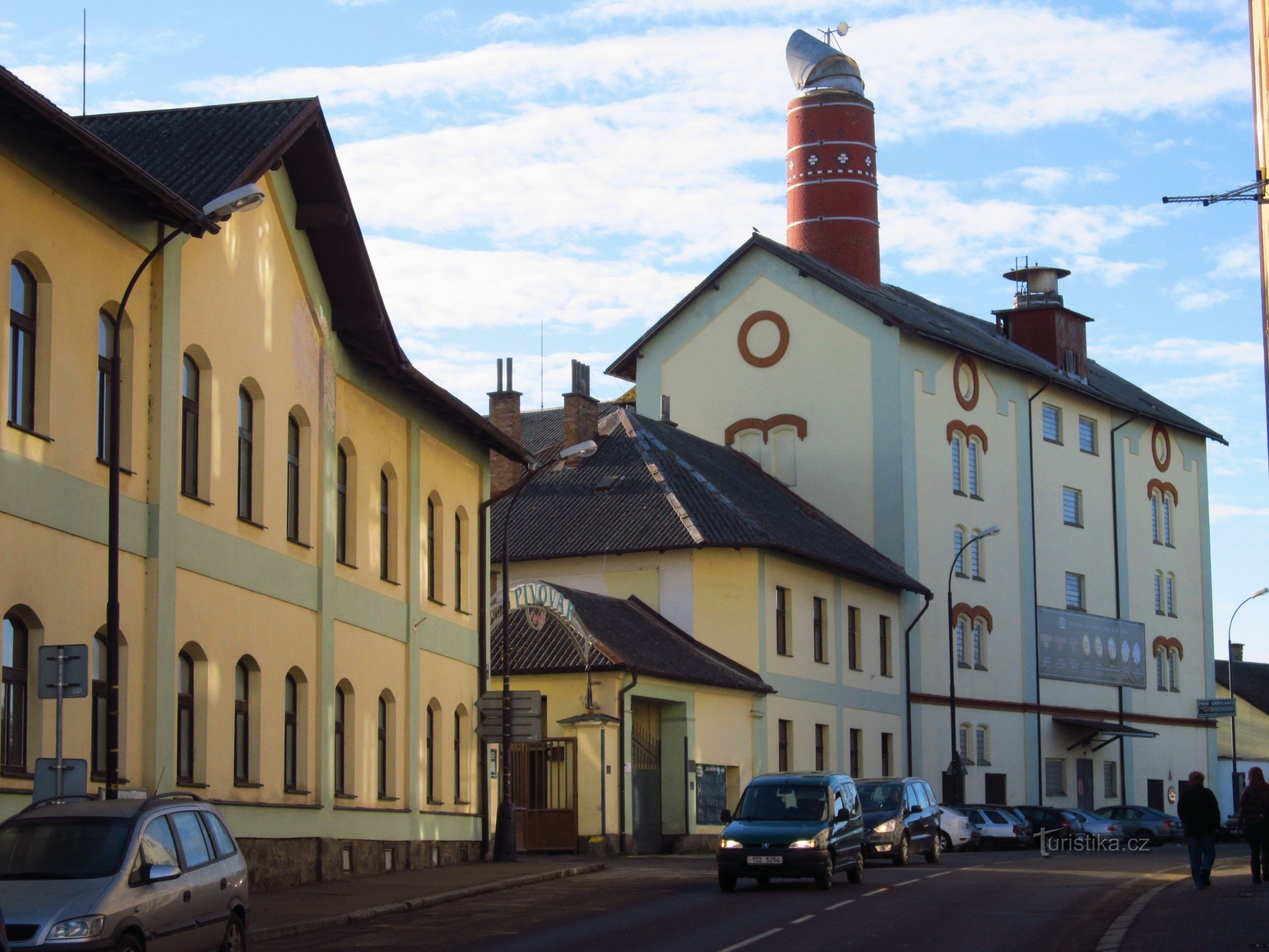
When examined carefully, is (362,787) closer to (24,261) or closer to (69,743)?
(69,743)

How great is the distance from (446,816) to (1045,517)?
35.2 m

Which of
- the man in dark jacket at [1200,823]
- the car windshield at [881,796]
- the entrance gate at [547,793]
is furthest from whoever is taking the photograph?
the entrance gate at [547,793]

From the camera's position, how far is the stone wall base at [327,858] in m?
25.0

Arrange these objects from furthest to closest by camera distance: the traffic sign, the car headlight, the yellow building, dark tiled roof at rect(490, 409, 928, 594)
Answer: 1. the traffic sign
2. dark tiled roof at rect(490, 409, 928, 594)
3. the yellow building
4. the car headlight

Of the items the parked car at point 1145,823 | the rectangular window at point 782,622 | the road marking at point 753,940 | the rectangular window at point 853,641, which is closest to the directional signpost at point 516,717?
the road marking at point 753,940

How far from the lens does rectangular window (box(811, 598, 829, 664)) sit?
50.8 m

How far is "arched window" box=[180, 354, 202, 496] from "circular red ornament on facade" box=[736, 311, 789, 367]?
117ft

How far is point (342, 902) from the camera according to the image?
23.0 metres

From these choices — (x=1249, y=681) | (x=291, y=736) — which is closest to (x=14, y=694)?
(x=291, y=736)

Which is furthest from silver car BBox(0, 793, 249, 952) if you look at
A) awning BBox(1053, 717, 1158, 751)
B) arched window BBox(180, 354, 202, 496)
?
awning BBox(1053, 717, 1158, 751)

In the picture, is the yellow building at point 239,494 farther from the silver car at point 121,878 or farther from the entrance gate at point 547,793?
the entrance gate at point 547,793

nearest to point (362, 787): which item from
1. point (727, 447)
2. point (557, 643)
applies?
point (557, 643)

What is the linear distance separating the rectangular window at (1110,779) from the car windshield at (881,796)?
3362 centimetres

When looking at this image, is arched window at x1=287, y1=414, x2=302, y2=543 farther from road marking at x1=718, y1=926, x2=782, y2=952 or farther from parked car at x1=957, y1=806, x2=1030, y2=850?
parked car at x1=957, y1=806, x2=1030, y2=850
